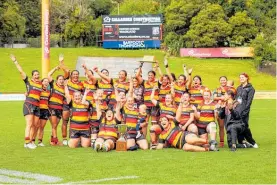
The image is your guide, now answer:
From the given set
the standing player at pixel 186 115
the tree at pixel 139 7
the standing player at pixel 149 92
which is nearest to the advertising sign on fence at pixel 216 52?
the tree at pixel 139 7

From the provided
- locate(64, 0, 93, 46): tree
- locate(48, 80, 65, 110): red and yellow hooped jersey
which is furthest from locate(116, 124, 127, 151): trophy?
locate(64, 0, 93, 46): tree

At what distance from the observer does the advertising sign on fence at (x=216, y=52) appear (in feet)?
169

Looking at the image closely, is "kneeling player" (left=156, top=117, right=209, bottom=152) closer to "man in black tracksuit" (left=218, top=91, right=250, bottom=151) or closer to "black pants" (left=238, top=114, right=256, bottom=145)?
"man in black tracksuit" (left=218, top=91, right=250, bottom=151)

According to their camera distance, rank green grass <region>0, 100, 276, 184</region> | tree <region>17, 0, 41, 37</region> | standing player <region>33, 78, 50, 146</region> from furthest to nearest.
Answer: tree <region>17, 0, 41, 37</region> → standing player <region>33, 78, 50, 146</region> → green grass <region>0, 100, 276, 184</region>

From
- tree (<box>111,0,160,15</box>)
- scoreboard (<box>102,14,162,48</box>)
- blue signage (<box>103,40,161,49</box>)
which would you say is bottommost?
blue signage (<box>103,40,161,49</box>)

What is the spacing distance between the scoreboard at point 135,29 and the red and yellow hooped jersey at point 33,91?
39286 mm

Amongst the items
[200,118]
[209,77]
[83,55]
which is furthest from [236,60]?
[200,118]

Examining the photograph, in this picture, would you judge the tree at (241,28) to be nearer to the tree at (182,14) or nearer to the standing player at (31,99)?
the tree at (182,14)

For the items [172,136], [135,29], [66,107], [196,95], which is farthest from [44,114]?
[135,29]

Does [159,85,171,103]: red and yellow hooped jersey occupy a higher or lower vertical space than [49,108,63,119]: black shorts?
higher

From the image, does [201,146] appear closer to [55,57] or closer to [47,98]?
[47,98]

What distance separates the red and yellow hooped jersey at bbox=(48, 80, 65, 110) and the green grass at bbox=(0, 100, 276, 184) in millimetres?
919

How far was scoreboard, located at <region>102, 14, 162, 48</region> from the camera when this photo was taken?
51.9 meters

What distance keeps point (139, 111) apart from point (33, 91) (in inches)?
88.0
